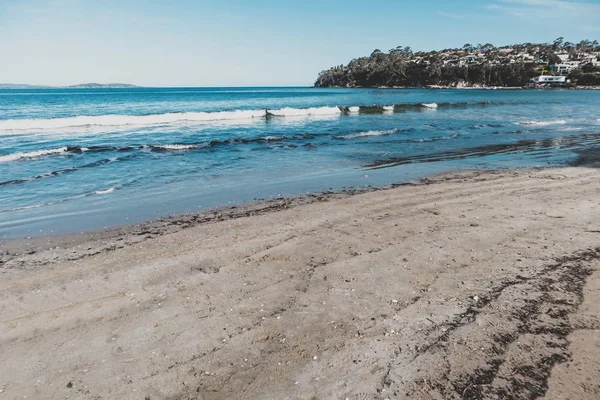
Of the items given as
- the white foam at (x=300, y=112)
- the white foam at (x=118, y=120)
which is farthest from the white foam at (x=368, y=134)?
the white foam at (x=300, y=112)

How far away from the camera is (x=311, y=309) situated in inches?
186

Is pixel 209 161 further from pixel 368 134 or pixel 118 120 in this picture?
pixel 118 120

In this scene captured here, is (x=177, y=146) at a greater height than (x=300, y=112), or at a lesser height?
lesser

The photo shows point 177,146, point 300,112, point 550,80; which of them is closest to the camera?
point 177,146

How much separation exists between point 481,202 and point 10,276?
9662 millimetres

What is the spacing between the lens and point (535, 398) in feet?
10.7

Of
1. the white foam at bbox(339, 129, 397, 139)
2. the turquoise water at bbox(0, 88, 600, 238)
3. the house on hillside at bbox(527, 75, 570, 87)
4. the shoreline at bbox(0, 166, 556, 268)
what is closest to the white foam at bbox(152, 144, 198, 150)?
the turquoise water at bbox(0, 88, 600, 238)

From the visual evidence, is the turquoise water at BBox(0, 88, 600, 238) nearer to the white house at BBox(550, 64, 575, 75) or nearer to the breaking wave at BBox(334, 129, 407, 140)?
the breaking wave at BBox(334, 129, 407, 140)

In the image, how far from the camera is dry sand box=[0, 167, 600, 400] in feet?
11.7

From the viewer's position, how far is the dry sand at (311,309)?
3562mm

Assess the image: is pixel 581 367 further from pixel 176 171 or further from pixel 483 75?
pixel 483 75

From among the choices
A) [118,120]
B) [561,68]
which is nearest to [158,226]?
[118,120]

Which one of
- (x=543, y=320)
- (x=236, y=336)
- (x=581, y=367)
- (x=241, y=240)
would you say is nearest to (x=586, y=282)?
(x=543, y=320)

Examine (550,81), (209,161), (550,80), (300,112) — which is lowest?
(209,161)
